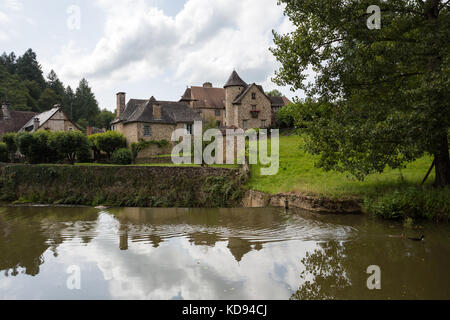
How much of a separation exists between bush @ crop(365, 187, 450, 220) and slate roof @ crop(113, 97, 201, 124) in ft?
97.2

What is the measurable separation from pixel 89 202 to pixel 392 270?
2149 cm

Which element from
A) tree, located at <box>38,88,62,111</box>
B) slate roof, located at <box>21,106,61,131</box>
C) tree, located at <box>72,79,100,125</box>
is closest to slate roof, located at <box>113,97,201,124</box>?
slate roof, located at <box>21,106,61,131</box>

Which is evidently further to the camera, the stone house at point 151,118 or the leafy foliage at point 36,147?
the stone house at point 151,118

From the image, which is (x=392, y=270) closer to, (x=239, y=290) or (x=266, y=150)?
(x=239, y=290)

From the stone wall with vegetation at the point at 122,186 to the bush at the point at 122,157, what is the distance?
7821 mm

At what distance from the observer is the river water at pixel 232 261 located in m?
6.05

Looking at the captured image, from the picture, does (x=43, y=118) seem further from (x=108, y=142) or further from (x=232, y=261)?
(x=232, y=261)

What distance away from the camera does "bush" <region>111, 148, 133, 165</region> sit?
3328 centimetres

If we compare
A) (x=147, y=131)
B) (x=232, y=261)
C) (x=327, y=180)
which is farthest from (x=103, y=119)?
(x=232, y=261)

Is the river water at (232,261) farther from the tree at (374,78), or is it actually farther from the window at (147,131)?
the window at (147,131)

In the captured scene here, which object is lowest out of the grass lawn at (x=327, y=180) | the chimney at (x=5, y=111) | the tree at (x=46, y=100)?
the grass lawn at (x=327, y=180)

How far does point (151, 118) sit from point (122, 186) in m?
15.3

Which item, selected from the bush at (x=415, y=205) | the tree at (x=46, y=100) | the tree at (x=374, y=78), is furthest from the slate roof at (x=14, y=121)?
the bush at (x=415, y=205)

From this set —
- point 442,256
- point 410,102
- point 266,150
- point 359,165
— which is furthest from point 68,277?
point 266,150
